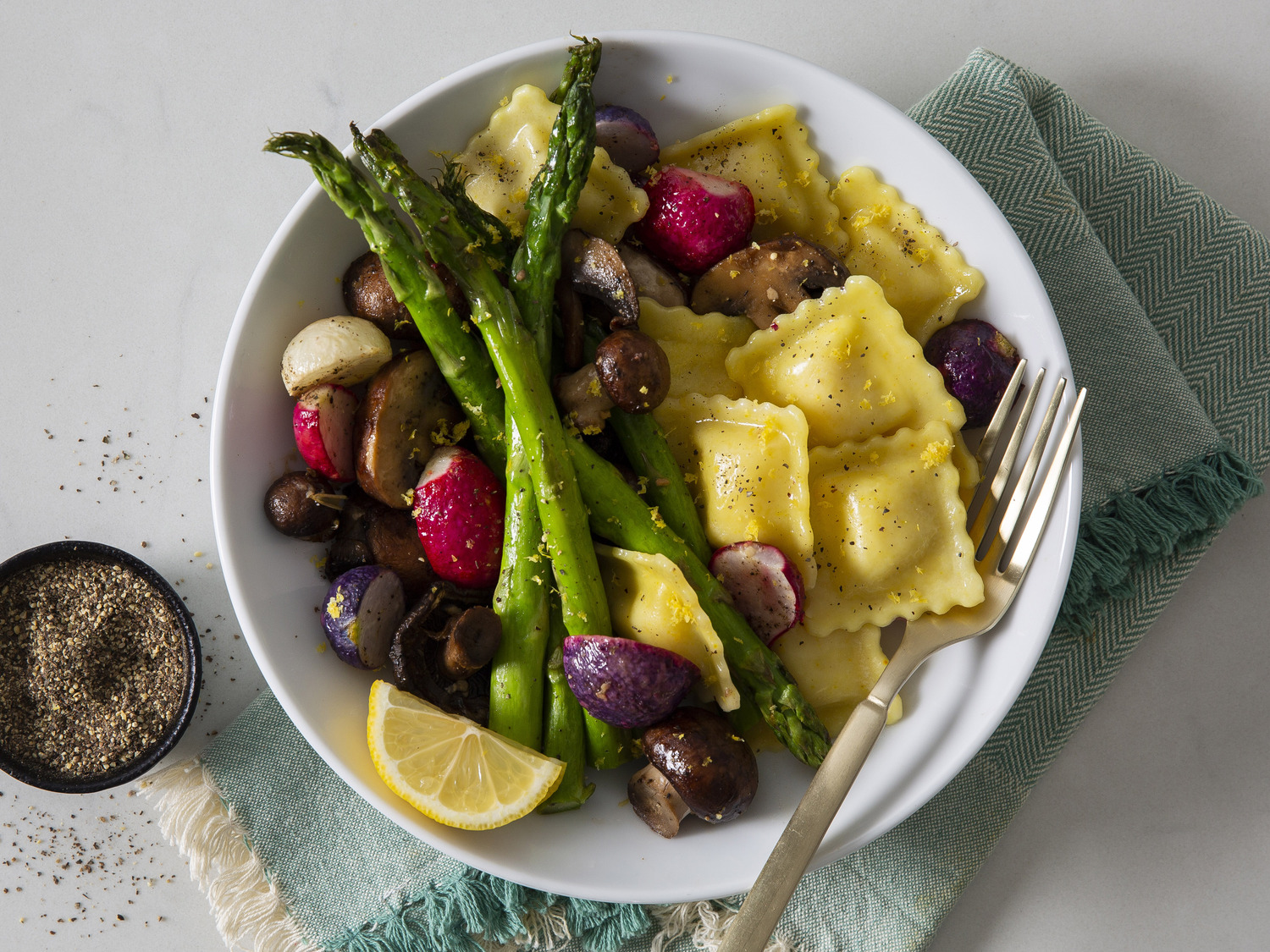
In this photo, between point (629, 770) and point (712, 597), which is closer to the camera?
point (712, 597)

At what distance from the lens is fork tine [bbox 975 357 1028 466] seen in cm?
222

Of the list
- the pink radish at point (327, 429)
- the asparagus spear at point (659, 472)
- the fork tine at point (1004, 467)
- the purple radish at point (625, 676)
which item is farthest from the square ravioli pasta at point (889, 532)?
the pink radish at point (327, 429)

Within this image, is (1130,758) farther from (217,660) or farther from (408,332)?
(217,660)

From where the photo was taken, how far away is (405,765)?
207 cm

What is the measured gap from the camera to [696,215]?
2.28m

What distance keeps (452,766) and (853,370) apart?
4.67 feet

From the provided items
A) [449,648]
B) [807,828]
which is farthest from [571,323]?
[807,828]

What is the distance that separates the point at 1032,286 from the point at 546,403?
49.6 inches

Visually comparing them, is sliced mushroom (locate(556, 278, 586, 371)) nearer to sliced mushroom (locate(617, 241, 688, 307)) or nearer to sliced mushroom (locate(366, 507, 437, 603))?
sliced mushroom (locate(617, 241, 688, 307))

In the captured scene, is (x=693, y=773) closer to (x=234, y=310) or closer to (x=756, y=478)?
(x=756, y=478)

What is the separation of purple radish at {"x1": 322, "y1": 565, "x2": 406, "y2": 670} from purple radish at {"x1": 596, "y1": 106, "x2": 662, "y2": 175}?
4.13 ft

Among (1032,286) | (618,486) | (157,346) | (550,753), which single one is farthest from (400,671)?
(1032,286)

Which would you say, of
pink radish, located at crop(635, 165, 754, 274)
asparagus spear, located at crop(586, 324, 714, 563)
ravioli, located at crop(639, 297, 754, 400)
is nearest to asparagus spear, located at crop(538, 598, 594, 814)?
asparagus spear, located at crop(586, 324, 714, 563)

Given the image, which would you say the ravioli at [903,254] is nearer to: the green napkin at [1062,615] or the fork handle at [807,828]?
the green napkin at [1062,615]
